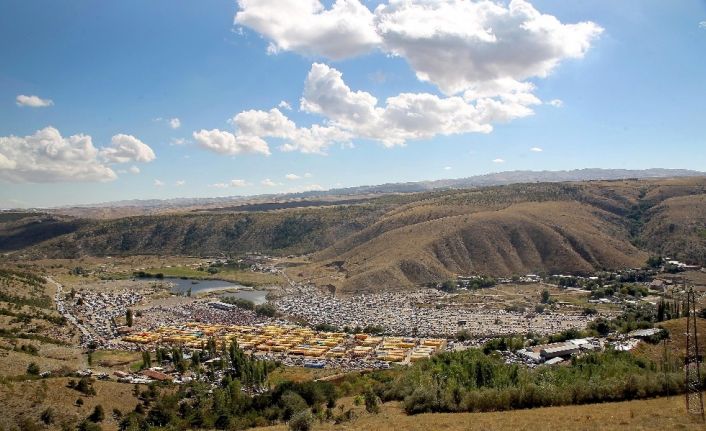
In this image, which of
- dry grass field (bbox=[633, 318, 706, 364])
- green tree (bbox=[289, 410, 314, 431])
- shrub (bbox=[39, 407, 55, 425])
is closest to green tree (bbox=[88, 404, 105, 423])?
shrub (bbox=[39, 407, 55, 425])

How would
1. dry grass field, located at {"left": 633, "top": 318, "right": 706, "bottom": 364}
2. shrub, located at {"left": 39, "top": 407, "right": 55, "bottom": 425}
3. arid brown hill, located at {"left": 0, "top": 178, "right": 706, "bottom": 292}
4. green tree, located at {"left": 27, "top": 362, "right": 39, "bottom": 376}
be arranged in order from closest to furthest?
shrub, located at {"left": 39, "top": 407, "right": 55, "bottom": 425}, dry grass field, located at {"left": 633, "top": 318, "right": 706, "bottom": 364}, green tree, located at {"left": 27, "top": 362, "right": 39, "bottom": 376}, arid brown hill, located at {"left": 0, "top": 178, "right": 706, "bottom": 292}

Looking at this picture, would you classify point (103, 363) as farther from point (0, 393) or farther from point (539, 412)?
point (539, 412)

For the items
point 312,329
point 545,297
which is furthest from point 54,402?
point 545,297

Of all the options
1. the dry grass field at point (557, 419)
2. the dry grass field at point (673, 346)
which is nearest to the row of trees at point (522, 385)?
the dry grass field at point (557, 419)

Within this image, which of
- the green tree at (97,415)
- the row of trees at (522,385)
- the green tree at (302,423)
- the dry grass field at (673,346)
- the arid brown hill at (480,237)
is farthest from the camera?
the arid brown hill at (480,237)

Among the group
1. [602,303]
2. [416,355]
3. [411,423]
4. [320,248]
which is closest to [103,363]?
[416,355]

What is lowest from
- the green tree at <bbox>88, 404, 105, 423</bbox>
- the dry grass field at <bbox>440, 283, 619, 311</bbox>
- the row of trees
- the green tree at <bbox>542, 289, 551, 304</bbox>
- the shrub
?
the dry grass field at <bbox>440, 283, 619, 311</bbox>

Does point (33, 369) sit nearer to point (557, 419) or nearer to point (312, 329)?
→ point (312, 329)

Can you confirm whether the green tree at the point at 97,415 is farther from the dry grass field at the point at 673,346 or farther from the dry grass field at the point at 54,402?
the dry grass field at the point at 673,346

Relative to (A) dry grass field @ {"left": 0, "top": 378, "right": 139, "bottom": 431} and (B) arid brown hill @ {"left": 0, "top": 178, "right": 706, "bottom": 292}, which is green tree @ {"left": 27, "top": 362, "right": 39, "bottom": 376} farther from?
(B) arid brown hill @ {"left": 0, "top": 178, "right": 706, "bottom": 292}
